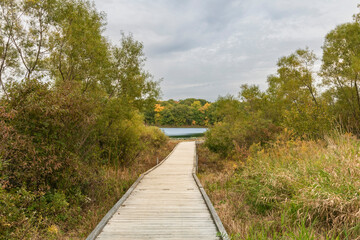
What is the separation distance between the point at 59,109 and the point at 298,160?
566 centimetres

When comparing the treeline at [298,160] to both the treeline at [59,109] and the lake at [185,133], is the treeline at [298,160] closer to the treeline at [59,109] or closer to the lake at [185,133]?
the treeline at [59,109]

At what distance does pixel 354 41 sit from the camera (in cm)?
1535

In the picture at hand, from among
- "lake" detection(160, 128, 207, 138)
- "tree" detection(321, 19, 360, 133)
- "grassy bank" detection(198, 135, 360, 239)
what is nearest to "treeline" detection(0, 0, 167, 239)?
"grassy bank" detection(198, 135, 360, 239)

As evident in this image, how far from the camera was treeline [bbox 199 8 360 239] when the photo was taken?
11.7 ft

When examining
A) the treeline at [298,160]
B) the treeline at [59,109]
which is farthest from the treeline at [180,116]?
the treeline at [59,109]

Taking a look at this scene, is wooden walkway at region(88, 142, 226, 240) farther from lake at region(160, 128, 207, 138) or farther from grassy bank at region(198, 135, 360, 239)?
lake at region(160, 128, 207, 138)

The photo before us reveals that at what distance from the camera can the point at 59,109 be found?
4469 millimetres

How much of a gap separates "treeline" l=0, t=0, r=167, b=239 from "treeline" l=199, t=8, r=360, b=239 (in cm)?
351

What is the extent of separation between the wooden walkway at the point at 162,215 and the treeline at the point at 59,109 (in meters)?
1.13

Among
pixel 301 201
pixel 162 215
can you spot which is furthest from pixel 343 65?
pixel 162 215

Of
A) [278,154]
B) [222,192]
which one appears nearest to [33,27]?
[222,192]

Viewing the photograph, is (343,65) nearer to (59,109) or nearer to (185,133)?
(59,109)

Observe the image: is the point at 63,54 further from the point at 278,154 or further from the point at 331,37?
the point at 331,37

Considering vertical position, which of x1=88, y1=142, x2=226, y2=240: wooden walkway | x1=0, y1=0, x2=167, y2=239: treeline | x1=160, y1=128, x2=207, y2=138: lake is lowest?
x1=160, y1=128, x2=207, y2=138: lake
